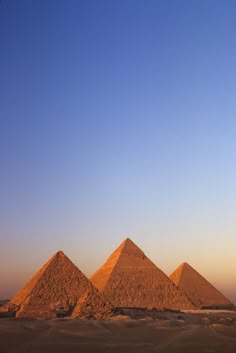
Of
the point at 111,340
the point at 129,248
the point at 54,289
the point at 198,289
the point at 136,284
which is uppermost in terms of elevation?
the point at 129,248

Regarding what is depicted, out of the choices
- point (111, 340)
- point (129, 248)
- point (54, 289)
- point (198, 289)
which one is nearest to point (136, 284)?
point (129, 248)

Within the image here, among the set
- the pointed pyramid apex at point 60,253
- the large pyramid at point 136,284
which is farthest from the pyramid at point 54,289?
the large pyramid at point 136,284

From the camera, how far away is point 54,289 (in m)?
32.6

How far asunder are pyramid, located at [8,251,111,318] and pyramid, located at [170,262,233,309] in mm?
22633

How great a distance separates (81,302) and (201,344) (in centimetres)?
1597

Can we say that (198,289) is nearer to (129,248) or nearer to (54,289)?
(129,248)

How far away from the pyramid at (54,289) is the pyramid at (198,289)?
22.6 m

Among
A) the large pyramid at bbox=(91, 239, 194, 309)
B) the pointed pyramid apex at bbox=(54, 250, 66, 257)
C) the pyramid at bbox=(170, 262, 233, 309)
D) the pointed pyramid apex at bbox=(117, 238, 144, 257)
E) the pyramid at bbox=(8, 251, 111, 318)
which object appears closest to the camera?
the pyramid at bbox=(8, 251, 111, 318)

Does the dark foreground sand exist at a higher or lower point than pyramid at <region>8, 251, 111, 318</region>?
lower

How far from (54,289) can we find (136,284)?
14.2 meters

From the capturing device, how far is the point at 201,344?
10391 mm

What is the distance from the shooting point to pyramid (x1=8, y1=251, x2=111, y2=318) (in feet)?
98.2

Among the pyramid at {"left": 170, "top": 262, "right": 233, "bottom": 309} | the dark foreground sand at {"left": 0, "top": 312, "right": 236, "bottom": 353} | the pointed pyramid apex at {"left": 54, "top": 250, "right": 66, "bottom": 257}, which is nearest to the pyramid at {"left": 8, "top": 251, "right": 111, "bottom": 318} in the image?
the pointed pyramid apex at {"left": 54, "top": 250, "right": 66, "bottom": 257}

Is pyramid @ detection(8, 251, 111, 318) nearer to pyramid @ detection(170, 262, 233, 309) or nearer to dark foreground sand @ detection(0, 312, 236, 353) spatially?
dark foreground sand @ detection(0, 312, 236, 353)
